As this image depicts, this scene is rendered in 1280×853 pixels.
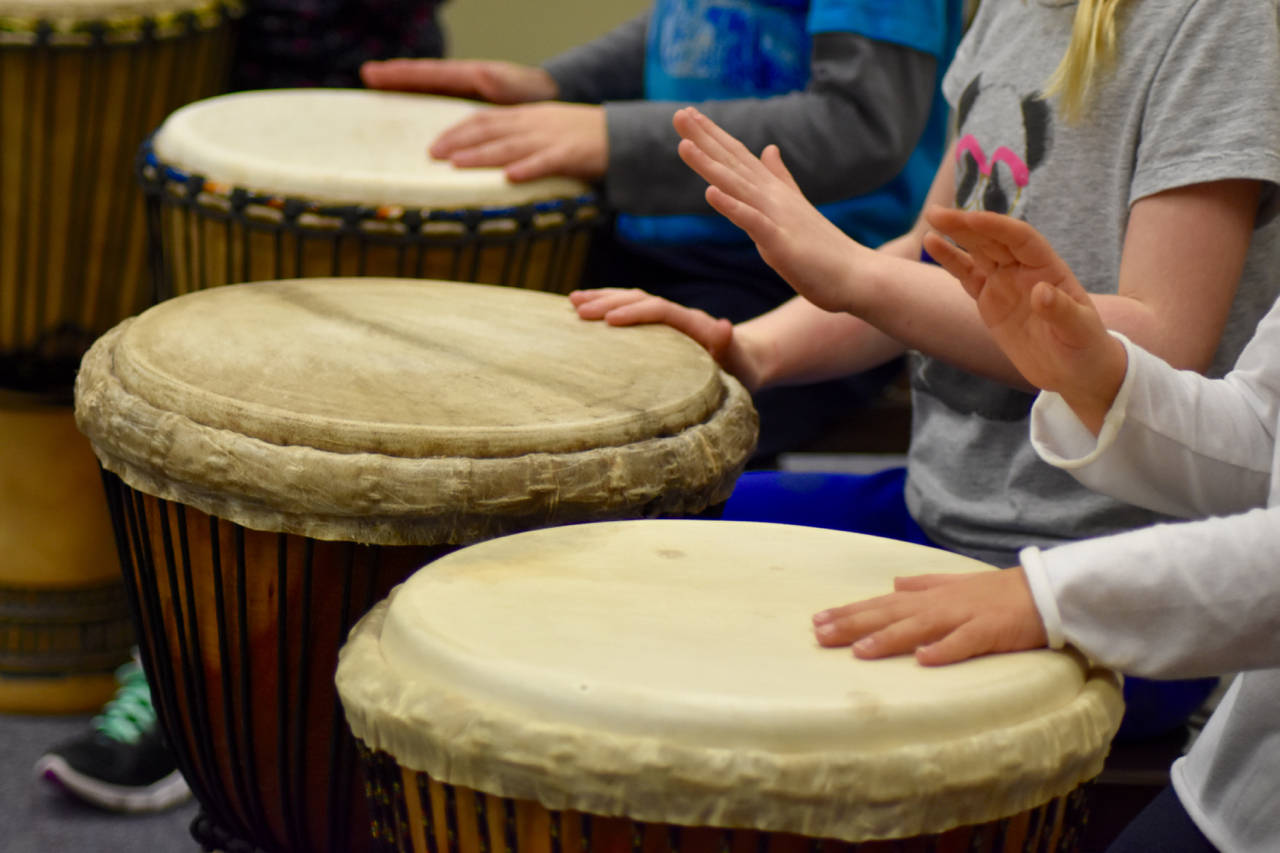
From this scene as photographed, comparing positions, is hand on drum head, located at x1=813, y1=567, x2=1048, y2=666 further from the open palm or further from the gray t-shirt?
the gray t-shirt

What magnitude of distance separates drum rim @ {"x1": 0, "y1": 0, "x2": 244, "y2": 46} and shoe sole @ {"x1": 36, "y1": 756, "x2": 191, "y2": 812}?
817 mm

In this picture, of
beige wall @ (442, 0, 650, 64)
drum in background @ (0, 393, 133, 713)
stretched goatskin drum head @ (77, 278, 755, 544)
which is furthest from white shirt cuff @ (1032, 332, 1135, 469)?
beige wall @ (442, 0, 650, 64)

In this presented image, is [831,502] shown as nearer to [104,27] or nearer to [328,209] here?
[328,209]

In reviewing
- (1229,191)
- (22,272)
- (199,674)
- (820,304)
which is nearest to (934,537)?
(820,304)

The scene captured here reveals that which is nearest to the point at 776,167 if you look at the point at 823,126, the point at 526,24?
the point at 823,126

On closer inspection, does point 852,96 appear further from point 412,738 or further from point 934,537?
point 412,738

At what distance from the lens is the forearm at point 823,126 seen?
142cm

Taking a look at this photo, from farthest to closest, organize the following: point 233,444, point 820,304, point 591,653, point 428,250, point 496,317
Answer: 1. point 428,250
2. point 496,317
3. point 820,304
4. point 233,444
5. point 591,653

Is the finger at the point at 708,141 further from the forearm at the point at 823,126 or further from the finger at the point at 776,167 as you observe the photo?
the forearm at the point at 823,126

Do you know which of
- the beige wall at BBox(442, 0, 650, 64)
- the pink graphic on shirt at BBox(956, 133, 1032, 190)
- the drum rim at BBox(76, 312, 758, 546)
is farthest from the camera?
the beige wall at BBox(442, 0, 650, 64)

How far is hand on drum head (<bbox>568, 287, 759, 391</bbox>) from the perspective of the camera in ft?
3.68

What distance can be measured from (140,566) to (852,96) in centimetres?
82

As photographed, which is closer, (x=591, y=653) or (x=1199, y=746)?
(x=591, y=653)

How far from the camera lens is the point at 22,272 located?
179 cm
